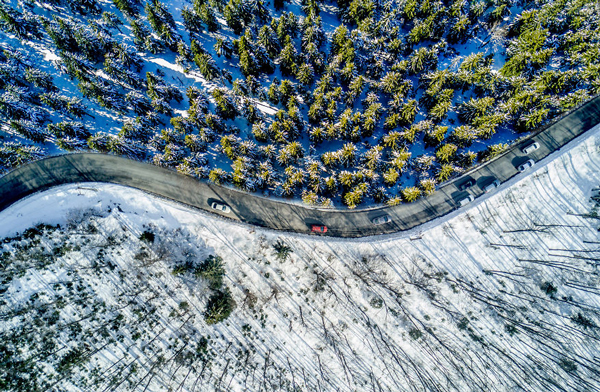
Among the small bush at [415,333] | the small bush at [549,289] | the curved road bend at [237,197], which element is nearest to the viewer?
Result: the curved road bend at [237,197]

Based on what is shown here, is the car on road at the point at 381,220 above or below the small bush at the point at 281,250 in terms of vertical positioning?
above

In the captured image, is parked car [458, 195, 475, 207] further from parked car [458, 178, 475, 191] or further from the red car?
the red car

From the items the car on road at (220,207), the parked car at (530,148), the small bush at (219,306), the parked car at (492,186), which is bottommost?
the small bush at (219,306)

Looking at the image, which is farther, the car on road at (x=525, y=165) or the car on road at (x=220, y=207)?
the car on road at (x=525, y=165)

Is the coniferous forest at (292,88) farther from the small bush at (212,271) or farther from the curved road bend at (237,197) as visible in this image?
the small bush at (212,271)

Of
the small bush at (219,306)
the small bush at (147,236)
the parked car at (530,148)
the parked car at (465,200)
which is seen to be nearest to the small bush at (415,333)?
the parked car at (465,200)

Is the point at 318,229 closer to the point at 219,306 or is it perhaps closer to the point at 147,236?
the point at 219,306
